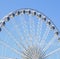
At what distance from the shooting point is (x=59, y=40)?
2936 inches

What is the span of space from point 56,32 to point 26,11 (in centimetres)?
633

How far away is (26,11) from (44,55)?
9.63 m

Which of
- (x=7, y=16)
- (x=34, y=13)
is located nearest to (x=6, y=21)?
(x=7, y=16)

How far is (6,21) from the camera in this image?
73500 mm

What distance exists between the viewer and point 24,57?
69.6 metres

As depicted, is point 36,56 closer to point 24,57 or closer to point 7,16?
point 24,57

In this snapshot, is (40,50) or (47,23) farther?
(47,23)

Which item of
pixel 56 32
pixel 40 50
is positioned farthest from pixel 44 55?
pixel 56 32

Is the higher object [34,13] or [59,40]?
[34,13]

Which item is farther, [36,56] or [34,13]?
[34,13]

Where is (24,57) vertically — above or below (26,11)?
below

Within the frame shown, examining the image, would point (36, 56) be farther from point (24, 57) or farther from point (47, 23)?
point (47, 23)

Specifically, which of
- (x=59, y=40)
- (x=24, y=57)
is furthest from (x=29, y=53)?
(x=59, y=40)

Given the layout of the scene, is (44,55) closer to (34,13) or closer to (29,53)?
(29,53)
